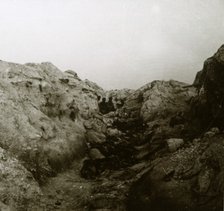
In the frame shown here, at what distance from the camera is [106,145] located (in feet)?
96.5

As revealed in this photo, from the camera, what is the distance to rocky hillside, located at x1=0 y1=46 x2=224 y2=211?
699 inches

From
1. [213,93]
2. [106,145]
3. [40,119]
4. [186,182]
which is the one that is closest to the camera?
[186,182]

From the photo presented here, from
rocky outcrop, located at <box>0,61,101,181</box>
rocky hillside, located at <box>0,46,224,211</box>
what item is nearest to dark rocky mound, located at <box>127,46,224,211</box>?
rocky hillside, located at <box>0,46,224,211</box>

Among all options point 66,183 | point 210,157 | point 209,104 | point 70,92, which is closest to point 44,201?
point 66,183

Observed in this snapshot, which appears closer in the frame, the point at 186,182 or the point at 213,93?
the point at 186,182

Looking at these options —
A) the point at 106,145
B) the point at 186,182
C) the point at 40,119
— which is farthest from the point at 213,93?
the point at 40,119

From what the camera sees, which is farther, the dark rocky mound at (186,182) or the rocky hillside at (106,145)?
the rocky hillside at (106,145)

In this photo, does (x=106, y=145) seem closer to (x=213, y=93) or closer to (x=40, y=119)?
(x=40, y=119)

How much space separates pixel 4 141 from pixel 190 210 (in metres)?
13.2

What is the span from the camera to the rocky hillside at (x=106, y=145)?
58.3ft

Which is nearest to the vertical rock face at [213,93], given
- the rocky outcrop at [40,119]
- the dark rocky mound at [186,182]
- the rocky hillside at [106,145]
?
the rocky hillside at [106,145]

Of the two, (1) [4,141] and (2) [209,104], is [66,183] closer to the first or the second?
(1) [4,141]

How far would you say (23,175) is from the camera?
2041cm

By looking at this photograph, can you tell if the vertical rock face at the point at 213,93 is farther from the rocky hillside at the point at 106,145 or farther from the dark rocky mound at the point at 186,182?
the dark rocky mound at the point at 186,182
